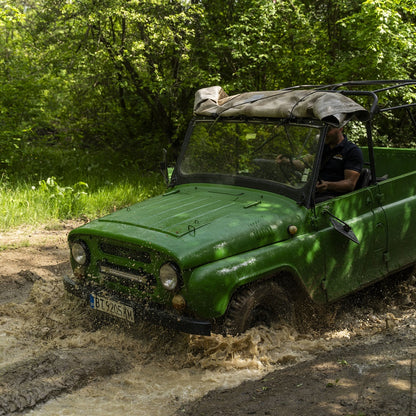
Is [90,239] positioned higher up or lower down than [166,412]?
higher up

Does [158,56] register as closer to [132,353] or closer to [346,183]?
[346,183]

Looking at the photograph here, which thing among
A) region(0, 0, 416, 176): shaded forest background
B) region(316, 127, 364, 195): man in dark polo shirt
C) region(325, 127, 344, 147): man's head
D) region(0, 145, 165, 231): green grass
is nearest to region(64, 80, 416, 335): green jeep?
region(316, 127, 364, 195): man in dark polo shirt

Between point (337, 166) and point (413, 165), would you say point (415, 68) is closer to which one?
point (413, 165)

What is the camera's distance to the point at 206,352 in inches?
163

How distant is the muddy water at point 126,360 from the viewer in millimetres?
3707

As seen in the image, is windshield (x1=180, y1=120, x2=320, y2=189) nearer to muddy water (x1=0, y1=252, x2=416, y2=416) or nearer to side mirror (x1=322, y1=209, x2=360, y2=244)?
side mirror (x1=322, y1=209, x2=360, y2=244)

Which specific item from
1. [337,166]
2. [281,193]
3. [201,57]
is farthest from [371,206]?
[201,57]

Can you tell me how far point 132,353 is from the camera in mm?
4324

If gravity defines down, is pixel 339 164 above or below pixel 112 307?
above

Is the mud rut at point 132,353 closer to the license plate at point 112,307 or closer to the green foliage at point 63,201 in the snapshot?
the license plate at point 112,307

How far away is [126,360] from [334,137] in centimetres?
263

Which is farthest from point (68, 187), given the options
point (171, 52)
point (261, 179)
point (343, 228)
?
point (343, 228)

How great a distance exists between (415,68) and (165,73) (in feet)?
17.1

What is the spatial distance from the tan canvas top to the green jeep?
0.04 ft
